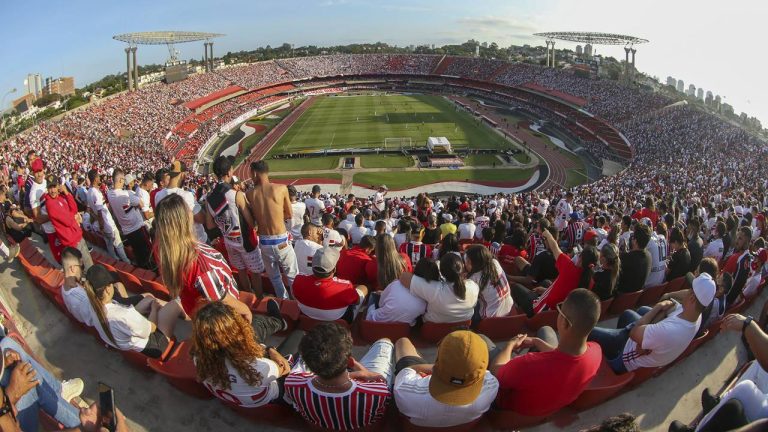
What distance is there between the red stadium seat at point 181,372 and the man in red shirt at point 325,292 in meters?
1.25

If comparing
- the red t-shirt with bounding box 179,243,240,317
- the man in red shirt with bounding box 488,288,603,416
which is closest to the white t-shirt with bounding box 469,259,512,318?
the man in red shirt with bounding box 488,288,603,416

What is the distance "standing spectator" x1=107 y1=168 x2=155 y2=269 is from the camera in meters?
7.91

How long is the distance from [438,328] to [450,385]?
1786 mm

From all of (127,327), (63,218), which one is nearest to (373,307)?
(127,327)

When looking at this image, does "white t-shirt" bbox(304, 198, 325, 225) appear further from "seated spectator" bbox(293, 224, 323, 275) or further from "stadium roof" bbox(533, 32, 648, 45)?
"stadium roof" bbox(533, 32, 648, 45)

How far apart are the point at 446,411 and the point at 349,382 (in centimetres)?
78

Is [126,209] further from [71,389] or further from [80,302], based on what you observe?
[71,389]

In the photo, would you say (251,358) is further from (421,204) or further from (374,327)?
(421,204)

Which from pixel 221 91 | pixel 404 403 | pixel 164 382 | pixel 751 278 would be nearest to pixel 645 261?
pixel 751 278

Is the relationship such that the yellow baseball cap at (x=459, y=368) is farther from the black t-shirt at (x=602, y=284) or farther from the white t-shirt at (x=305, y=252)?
the white t-shirt at (x=305, y=252)

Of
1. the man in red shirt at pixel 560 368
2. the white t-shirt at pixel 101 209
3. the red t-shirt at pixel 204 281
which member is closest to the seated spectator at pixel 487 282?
the man in red shirt at pixel 560 368

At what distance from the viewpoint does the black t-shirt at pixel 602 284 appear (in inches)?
223

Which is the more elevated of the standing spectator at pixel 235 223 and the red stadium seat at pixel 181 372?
the standing spectator at pixel 235 223

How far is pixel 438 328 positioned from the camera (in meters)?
5.04
